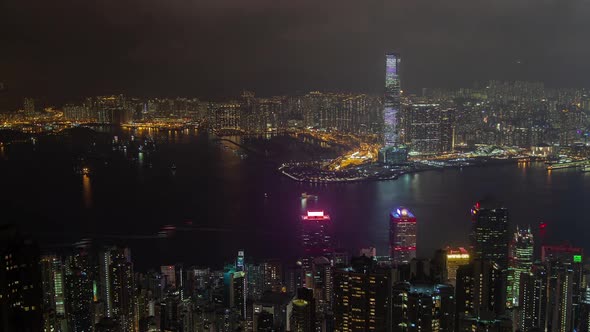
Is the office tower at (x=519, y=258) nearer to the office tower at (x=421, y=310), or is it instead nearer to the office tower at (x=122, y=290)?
the office tower at (x=421, y=310)

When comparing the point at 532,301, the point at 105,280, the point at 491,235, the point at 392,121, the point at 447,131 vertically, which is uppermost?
the point at 392,121

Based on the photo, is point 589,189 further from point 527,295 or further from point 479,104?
point 527,295

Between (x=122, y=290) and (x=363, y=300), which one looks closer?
(x=363, y=300)

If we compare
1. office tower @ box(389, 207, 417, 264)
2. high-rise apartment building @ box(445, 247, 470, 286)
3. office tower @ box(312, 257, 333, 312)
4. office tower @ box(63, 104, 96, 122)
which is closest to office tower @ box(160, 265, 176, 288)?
office tower @ box(312, 257, 333, 312)

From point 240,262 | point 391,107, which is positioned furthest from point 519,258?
point 391,107

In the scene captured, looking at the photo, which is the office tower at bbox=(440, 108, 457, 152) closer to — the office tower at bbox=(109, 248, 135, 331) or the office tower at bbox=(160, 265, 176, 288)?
the office tower at bbox=(160, 265, 176, 288)

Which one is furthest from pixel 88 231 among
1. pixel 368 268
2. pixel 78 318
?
pixel 368 268

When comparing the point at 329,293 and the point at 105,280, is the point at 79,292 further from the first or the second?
the point at 329,293
